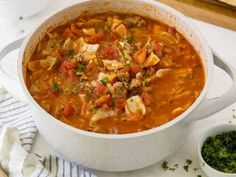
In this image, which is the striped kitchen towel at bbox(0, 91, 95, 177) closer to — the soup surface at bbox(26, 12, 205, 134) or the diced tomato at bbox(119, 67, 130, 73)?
the soup surface at bbox(26, 12, 205, 134)

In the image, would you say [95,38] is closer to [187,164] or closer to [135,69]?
[135,69]

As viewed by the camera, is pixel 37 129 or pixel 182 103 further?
pixel 37 129

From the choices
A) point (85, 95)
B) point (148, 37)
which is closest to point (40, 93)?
point (85, 95)

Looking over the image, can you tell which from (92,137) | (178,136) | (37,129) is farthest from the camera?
(37,129)

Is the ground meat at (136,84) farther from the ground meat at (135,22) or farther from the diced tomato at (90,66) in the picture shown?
the ground meat at (135,22)

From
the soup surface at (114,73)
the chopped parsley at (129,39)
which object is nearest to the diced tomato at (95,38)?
the soup surface at (114,73)

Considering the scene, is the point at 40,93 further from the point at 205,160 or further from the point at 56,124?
the point at 205,160

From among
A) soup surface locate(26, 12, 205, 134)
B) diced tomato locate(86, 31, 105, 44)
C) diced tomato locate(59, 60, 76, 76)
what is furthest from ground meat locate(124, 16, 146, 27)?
diced tomato locate(59, 60, 76, 76)
